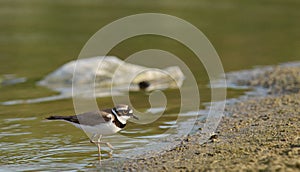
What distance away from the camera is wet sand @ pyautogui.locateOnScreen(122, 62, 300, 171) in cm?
674

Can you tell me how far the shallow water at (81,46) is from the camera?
29.0 feet

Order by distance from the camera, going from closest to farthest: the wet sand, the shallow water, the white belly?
the wet sand → the white belly → the shallow water

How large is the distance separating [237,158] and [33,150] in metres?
3.29

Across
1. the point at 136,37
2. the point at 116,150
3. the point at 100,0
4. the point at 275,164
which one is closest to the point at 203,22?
the point at 136,37

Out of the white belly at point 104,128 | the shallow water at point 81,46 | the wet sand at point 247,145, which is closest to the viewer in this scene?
the wet sand at point 247,145

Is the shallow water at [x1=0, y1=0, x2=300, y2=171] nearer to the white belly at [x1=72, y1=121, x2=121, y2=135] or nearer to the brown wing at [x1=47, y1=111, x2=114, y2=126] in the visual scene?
the white belly at [x1=72, y1=121, x2=121, y2=135]

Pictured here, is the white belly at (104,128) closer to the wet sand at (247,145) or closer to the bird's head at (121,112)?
the bird's head at (121,112)

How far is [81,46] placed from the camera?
1977cm

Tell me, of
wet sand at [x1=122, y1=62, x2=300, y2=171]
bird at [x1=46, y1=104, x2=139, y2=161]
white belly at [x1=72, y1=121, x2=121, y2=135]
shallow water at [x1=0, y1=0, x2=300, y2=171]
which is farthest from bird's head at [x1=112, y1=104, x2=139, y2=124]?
wet sand at [x1=122, y1=62, x2=300, y2=171]

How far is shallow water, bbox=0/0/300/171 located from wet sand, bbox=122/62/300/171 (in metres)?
0.84

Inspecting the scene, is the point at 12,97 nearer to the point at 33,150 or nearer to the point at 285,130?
the point at 33,150

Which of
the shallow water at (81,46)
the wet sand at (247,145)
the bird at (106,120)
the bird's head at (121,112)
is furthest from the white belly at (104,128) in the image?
the wet sand at (247,145)

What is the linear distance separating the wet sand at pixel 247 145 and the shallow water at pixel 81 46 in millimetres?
844

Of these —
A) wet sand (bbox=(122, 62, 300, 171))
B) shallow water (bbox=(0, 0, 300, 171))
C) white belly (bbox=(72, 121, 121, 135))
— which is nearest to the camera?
wet sand (bbox=(122, 62, 300, 171))
